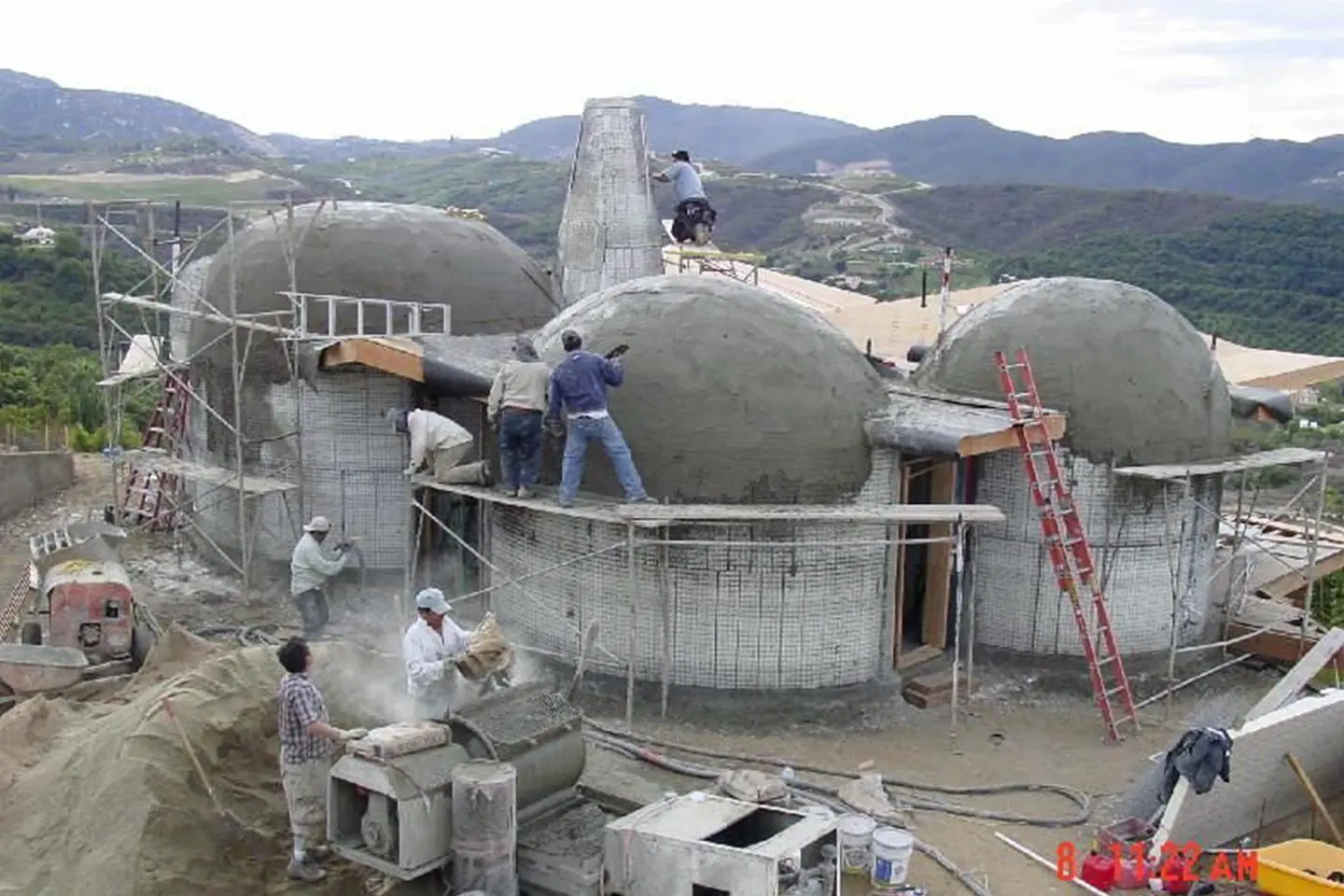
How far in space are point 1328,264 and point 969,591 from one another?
65317 mm

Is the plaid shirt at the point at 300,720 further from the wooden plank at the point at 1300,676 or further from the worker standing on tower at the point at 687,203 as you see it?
the worker standing on tower at the point at 687,203

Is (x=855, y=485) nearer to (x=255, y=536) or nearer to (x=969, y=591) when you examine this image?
(x=969, y=591)

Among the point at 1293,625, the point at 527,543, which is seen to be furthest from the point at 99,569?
the point at 1293,625

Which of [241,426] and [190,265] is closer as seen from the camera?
[241,426]

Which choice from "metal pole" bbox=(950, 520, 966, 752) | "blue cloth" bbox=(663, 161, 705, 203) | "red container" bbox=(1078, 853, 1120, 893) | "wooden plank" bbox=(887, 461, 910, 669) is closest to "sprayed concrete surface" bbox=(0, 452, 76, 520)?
"blue cloth" bbox=(663, 161, 705, 203)

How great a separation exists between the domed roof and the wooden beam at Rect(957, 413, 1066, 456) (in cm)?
773

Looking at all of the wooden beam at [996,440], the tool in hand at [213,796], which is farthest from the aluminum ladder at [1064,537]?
the tool in hand at [213,796]

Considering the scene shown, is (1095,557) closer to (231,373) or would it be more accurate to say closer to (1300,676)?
(1300,676)

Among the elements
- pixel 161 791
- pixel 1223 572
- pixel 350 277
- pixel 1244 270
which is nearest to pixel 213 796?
pixel 161 791

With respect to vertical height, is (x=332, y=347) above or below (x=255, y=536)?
above

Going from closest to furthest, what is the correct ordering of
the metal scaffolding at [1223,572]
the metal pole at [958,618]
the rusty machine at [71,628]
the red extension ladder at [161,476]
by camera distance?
the metal pole at [958,618] < the rusty machine at [71,628] < the metal scaffolding at [1223,572] < the red extension ladder at [161,476]

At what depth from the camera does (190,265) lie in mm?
23766

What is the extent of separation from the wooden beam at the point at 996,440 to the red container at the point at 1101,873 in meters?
4.39

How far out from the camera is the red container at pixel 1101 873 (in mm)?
10836
